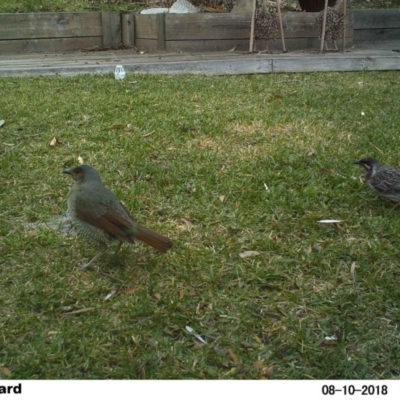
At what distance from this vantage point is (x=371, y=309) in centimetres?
326

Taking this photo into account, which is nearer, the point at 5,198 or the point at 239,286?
the point at 239,286

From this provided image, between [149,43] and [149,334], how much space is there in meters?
8.66

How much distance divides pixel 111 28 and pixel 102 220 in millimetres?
8551

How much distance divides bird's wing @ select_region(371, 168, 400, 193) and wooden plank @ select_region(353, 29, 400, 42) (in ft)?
30.0

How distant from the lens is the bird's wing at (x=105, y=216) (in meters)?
3.53

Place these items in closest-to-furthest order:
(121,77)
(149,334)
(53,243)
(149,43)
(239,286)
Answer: (149,334), (239,286), (53,243), (121,77), (149,43)

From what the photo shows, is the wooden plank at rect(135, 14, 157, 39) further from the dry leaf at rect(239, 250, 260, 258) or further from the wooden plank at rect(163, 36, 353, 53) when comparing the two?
the dry leaf at rect(239, 250, 260, 258)

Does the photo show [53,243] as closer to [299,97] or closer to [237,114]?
[237,114]

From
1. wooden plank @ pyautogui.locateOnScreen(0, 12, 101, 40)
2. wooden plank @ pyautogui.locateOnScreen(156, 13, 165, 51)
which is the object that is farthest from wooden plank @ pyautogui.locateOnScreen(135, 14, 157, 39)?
wooden plank @ pyautogui.locateOnScreen(0, 12, 101, 40)

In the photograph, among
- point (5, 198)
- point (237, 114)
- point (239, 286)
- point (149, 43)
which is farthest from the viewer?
point (149, 43)

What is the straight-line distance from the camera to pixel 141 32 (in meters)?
11.2

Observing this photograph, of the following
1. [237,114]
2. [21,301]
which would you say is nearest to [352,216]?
[21,301]

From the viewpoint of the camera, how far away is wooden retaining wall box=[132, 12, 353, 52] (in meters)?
10.5

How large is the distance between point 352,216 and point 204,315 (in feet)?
5.16
